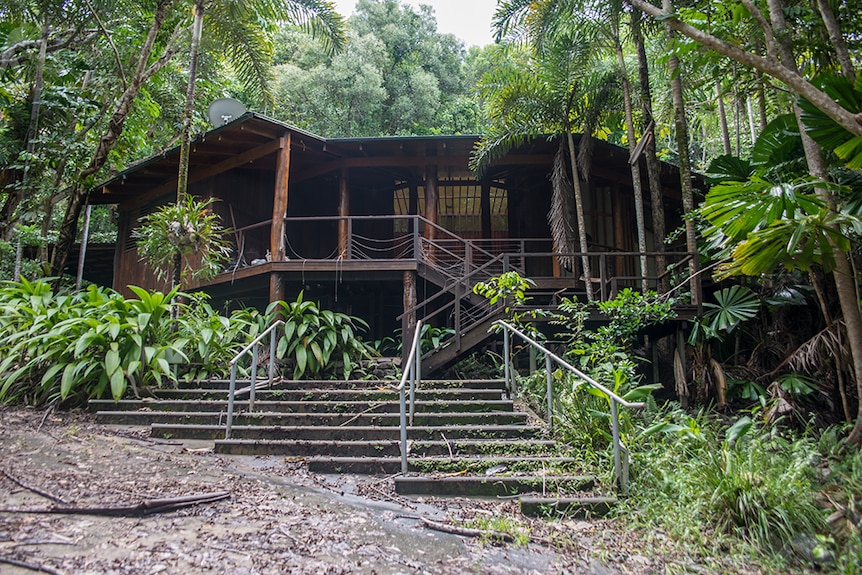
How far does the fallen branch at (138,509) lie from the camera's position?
345 centimetres

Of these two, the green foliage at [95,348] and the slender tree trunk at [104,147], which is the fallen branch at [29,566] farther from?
the slender tree trunk at [104,147]

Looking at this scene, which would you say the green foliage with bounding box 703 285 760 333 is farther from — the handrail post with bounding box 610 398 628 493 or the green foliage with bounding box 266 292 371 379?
the green foliage with bounding box 266 292 371 379

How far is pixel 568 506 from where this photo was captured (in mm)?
3900

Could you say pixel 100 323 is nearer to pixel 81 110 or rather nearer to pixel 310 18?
pixel 81 110

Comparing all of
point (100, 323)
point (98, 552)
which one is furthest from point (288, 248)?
point (98, 552)

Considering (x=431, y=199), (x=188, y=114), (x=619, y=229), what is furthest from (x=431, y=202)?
(x=188, y=114)

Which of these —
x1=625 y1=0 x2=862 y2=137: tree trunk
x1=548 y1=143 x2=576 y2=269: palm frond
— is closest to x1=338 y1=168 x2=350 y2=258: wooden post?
x1=548 y1=143 x2=576 y2=269: palm frond

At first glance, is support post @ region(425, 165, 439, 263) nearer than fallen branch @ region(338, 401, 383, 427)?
No

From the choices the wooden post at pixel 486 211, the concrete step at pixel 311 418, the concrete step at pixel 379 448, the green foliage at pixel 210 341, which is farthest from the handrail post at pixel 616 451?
the wooden post at pixel 486 211

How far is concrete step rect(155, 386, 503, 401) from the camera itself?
6598 mm

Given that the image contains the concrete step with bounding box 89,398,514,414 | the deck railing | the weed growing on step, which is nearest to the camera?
the weed growing on step

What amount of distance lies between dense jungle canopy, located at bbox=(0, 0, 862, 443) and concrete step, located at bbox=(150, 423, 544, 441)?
283 cm

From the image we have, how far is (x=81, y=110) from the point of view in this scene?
10.2m

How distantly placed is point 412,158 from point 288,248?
363cm
